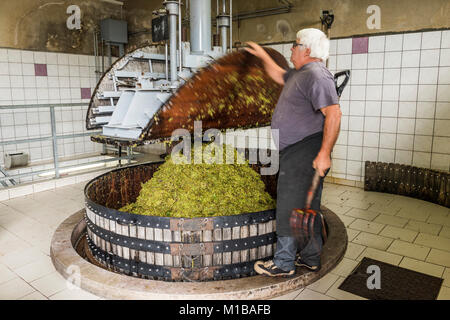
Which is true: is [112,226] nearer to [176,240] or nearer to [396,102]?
[176,240]

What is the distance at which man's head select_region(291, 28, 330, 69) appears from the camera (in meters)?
2.21

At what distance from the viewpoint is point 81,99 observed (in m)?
7.23

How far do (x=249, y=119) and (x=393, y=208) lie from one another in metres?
2.42

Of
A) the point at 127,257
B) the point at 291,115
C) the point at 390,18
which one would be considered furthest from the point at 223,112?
the point at 390,18

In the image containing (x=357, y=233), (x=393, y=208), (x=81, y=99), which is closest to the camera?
(x=357, y=233)

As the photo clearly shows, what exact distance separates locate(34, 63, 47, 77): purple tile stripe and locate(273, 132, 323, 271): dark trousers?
584 centimetres

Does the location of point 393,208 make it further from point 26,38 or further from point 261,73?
point 26,38

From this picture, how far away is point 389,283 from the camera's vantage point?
255 centimetres

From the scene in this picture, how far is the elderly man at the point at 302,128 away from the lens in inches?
83.0

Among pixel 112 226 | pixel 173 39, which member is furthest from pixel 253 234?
pixel 173 39

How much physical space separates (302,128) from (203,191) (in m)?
0.99

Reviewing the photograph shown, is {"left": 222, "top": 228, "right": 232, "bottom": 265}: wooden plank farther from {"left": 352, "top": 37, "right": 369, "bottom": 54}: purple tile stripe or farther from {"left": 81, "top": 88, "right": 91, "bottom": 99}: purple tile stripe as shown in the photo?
{"left": 81, "top": 88, "right": 91, "bottom": 99}: purple tile stripe

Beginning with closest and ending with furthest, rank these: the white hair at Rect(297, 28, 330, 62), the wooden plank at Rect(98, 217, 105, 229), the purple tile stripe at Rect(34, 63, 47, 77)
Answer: the white hair at Rect(297, 28, 330, 62) → the wooden plank at Rect(98, 217, 105, 229) → the purple tile stripe at Rect(34, 63, 47, 77)

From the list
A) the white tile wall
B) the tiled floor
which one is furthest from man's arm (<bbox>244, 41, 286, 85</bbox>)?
the white tile wall
